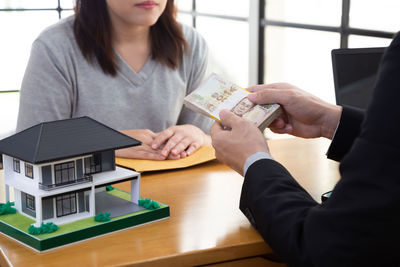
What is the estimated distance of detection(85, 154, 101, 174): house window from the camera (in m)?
1.29

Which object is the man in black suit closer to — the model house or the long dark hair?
the model house

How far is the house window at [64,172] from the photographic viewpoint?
1233 millimetres

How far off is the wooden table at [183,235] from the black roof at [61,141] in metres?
0.19

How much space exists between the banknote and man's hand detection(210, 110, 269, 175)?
8cm

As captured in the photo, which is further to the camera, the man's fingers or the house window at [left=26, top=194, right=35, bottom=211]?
the man's fingers

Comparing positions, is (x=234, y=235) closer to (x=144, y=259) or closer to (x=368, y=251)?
(x=144, y=259)

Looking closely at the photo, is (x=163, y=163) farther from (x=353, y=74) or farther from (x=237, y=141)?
(x=353, y=74)

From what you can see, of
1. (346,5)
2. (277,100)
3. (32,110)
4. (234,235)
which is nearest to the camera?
(234,235)

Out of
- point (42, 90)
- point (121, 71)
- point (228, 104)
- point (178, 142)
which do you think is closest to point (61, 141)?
point (228, 104)

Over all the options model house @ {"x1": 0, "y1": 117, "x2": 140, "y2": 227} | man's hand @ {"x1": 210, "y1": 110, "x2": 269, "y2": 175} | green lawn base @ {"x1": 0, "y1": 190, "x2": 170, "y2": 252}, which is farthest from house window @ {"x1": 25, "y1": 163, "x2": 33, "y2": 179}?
man's hand @ {"x1": 210, "y1": 110, "x2": 269, "y2": 175}

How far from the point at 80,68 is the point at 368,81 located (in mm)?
1054

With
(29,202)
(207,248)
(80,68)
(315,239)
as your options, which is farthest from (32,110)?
(315,239)

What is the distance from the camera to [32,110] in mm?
2057

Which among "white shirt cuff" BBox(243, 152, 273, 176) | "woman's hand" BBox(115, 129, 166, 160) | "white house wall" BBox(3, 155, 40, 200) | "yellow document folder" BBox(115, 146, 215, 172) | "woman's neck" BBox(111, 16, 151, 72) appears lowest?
"yellow document folder" BBox(115, 146, 215, 172)
